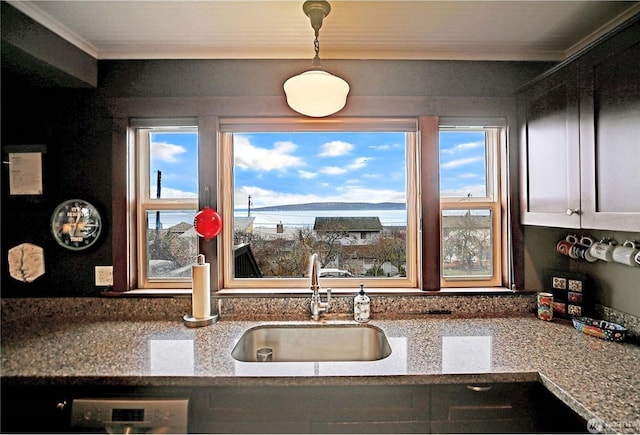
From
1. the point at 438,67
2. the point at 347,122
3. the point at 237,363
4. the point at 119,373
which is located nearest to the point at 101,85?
the point at 347,122

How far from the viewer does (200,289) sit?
1.84 m

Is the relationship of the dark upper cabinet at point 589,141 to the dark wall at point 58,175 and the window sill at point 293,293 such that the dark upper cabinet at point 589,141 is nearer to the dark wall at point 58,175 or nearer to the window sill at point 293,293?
the window sill at point 293,293

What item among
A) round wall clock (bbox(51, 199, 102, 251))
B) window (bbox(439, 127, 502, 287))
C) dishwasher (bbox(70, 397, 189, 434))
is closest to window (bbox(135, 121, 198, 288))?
round wall clock (bbox(51, 199, 102, 251))

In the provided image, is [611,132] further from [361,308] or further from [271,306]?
[271,306]

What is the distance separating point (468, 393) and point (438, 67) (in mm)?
1674

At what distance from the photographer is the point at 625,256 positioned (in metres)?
1.55

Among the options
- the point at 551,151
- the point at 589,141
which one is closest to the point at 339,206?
the point at 551,151

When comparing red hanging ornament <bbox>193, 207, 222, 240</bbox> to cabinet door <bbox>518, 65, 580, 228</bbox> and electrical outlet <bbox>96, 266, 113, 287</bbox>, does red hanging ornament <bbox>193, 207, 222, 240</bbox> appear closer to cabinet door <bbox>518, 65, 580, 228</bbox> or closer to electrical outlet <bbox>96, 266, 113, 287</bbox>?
electrical outlet <bbox>96, 266, 113, 287</bbox>

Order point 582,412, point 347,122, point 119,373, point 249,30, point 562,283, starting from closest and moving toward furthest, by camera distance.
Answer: point 582,412, point 119,373, point 249,30, point 562,283, point 347,122

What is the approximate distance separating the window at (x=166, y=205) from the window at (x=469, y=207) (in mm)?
1493

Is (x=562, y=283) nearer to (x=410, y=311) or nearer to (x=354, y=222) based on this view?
(x=410, y=311)

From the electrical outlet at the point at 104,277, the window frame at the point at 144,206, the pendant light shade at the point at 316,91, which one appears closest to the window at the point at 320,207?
the window frame at the point at 144,206

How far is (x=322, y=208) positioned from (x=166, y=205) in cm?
93

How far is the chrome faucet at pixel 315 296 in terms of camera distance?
1891mm
